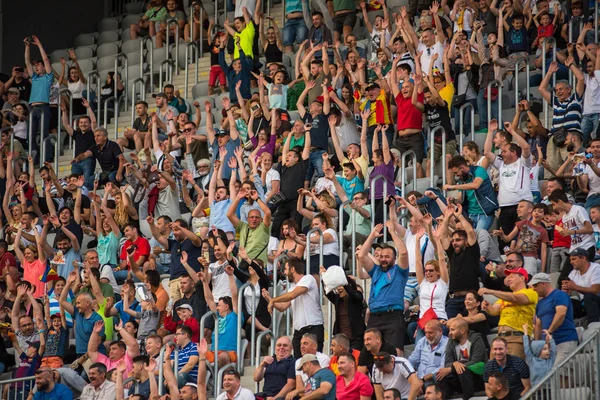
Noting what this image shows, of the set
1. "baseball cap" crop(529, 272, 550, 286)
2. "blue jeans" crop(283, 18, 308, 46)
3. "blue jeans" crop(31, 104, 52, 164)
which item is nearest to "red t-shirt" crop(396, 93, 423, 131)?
"blue jeans" crop(283, 18, 308, 46)

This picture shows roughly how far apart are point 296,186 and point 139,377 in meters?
4.09

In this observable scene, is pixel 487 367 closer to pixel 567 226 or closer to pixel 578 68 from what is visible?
pixel 567 226

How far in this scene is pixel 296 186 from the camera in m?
18.8

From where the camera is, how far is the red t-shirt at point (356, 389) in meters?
14.0

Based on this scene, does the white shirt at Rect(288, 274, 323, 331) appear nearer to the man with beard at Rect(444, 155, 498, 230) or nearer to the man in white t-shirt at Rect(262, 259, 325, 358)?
the man in white t-shirt at Rect(262, 259, 325, 358)

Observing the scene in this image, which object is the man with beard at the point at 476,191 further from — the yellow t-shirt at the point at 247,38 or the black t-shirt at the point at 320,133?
the yellow t-shirt at the point at 247,38

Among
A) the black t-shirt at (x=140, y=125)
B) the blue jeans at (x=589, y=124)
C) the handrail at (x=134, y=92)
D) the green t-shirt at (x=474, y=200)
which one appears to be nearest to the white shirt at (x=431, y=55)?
the blue jeans at (x=589, y=124)

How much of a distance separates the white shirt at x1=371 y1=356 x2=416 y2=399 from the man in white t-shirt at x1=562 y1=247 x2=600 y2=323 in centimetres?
216

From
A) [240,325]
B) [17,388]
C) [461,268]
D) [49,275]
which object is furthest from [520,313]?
[49,275]

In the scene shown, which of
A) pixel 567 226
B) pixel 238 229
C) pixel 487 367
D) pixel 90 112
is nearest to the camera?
pixel 487 367

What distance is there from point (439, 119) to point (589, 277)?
15.1 feet

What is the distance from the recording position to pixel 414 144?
19.0 meters

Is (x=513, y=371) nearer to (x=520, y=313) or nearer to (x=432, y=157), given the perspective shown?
(x=520, y=313)

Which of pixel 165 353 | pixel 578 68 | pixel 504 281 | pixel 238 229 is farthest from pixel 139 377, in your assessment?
pixel 578 68
